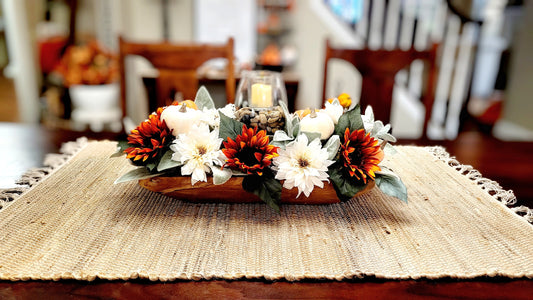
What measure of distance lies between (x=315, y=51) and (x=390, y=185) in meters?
4.00

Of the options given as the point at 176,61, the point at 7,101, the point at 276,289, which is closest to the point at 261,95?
the point at 276,289

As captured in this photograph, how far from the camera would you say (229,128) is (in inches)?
26.4

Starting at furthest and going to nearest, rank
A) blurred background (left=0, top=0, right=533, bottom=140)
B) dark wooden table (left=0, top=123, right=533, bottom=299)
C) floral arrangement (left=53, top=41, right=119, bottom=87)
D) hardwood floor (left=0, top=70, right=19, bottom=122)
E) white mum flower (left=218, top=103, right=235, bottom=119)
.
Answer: hardwood floor (left=0, top=70, right=19, bottom=122) < blurred background (left=0, top=0, right=533, bottom=140) < floral arrangement (left=53, top=41, right=119, bottom=87) < white mum flower (left=218, top=103, right=235, bottom=119) < dark wooden table (left=0, top=123, right=533, bottom=299)

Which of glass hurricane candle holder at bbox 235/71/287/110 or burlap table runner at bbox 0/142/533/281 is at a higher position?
glass hurricane candle holder at bbox 235/71/287/110

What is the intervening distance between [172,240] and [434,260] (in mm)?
393

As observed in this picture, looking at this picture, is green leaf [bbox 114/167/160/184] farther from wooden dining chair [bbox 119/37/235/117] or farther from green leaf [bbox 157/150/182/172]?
wooden dining chair [bbox 119/37/235/117]

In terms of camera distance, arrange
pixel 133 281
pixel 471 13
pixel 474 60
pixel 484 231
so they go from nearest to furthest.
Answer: pixel 133 281 < pixel 484 231 < pixel 474 60 < pixel 471 13

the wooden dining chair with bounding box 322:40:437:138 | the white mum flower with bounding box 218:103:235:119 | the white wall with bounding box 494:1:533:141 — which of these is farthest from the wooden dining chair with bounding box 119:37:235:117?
the white wall with bounding box 494:1:533:141

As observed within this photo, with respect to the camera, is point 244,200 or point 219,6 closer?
point 244,200

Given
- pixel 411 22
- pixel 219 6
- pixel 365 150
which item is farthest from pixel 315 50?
pixel 365 150

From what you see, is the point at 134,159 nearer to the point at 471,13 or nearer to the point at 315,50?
the point at 315,50

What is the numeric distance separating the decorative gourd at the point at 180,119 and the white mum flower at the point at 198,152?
4cm

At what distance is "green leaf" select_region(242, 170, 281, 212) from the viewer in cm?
62

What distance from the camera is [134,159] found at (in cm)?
63
